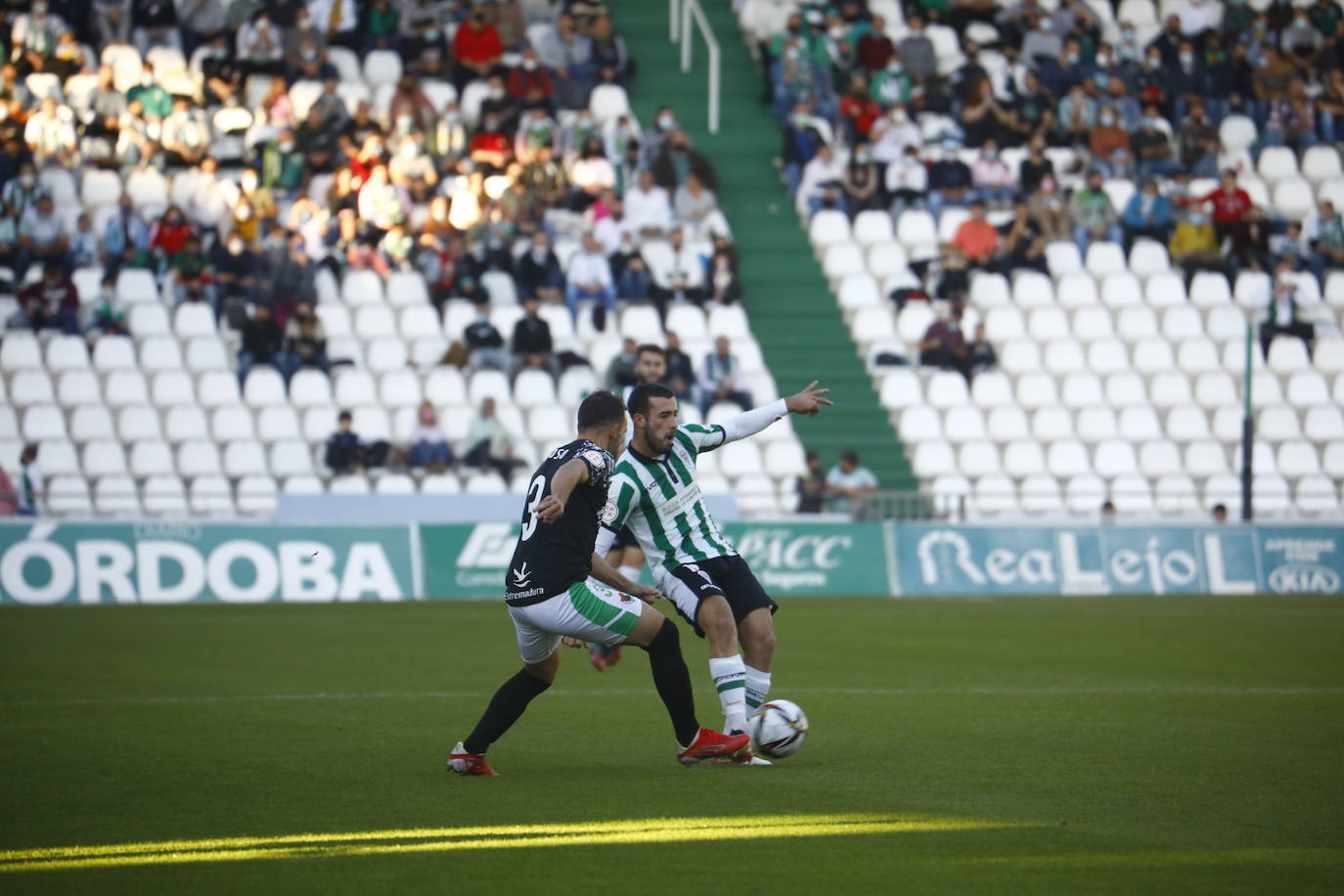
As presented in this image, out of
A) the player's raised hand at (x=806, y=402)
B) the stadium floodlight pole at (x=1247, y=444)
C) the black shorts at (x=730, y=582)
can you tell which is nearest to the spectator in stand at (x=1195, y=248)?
the stadium floodlight pole at (x=1247, y=444)

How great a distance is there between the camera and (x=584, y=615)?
337 inches

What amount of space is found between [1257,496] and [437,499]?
41.0 feet

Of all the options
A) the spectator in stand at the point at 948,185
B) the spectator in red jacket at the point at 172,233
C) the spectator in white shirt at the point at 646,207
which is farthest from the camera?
the spectator in stand at the point at 948,185

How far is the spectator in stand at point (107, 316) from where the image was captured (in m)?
24.8

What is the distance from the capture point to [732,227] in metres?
29.9

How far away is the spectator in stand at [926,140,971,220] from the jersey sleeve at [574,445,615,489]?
71.2 ft

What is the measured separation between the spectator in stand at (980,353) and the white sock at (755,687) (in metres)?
18.2

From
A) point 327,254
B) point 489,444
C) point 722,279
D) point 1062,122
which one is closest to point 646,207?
point 722,279

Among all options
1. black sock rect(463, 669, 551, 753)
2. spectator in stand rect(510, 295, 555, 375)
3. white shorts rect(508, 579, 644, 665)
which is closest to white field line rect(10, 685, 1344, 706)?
black sock rect(463, 669, 551, 753)

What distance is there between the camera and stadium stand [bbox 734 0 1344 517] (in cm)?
2681

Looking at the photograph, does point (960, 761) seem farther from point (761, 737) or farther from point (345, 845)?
point (345, 845)

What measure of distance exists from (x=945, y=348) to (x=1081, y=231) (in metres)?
4.18

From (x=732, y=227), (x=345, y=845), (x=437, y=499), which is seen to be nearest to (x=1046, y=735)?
(x=345, y=845)

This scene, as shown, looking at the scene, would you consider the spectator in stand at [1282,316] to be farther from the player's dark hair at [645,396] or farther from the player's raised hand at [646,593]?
the player's raised hand at [646,593]
